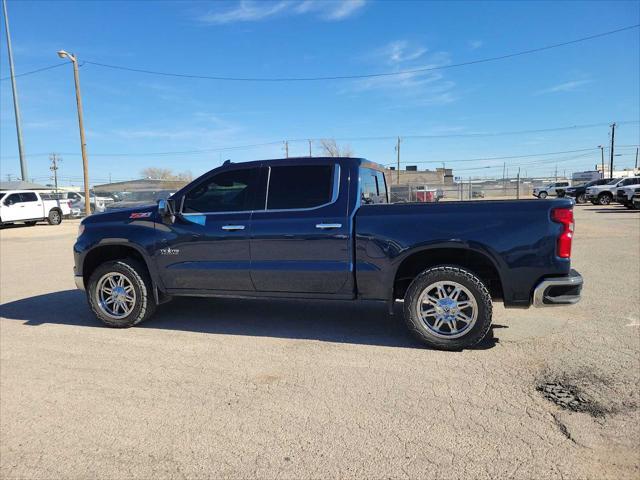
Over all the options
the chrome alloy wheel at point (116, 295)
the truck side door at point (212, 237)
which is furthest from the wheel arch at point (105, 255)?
the truck side door at point (212, 237)

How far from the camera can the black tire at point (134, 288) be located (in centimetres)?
550

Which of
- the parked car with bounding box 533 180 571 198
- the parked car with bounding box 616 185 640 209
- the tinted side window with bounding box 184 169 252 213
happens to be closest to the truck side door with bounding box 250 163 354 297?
the tinted side window with bounding box 184 169 252 213

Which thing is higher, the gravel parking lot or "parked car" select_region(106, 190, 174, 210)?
"parked car" select_region(106, 190, 174, 210)

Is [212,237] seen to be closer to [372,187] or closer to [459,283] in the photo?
[372,187]

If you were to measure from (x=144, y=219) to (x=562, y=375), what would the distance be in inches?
179

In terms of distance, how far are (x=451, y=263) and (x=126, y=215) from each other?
3738 millimetres

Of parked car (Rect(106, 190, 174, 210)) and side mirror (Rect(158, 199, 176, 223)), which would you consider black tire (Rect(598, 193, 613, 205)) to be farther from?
side mirror (Rect(158, 199, 176, 223))

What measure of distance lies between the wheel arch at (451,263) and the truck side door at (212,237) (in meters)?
1.68

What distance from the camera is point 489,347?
460cm

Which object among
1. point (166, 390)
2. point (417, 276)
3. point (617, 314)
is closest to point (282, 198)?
point (417, 276)

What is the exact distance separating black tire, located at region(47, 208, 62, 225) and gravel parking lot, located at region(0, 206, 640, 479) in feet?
72.6

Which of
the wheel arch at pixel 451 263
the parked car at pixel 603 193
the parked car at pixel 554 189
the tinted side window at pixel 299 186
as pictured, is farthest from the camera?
the parked car at pixel 554 189

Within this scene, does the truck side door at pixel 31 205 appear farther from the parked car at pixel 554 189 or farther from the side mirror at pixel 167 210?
the parked car at pixel 554 189

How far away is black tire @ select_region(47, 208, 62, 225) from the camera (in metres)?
25.3
